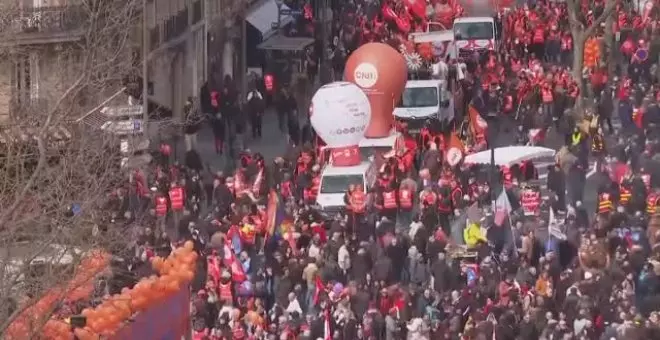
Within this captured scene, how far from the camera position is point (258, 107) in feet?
160

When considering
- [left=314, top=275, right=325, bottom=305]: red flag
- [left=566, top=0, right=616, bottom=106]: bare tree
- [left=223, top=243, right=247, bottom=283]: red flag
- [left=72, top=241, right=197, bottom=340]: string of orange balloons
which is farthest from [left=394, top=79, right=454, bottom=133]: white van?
[left=72, top=241, right=197, bottom=340]: string of orange balloons

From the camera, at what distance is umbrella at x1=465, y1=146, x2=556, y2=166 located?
41469mm

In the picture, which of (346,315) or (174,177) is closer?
(346,315)

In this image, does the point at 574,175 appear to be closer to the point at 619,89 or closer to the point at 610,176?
the point at 610,176

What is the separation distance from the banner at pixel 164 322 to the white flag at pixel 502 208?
7917mm

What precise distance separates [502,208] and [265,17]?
2067 centimetres

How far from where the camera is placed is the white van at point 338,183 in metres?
41.1

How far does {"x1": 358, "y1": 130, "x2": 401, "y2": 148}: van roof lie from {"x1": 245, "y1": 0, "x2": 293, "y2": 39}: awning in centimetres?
1132

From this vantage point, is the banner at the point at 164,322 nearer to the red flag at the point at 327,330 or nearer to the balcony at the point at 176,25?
the red flag at the point at 327,330

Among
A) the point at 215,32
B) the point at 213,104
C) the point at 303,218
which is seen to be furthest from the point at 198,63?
the point at 303,218

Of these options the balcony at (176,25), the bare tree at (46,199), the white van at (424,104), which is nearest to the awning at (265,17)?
the balcony at (176,25)

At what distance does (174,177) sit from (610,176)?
329 inches

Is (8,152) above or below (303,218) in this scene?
above

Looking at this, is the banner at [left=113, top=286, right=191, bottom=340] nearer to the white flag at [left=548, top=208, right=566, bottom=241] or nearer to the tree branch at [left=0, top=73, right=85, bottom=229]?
the tree branch at [left=0, top=73, right=85, bottom=229]
